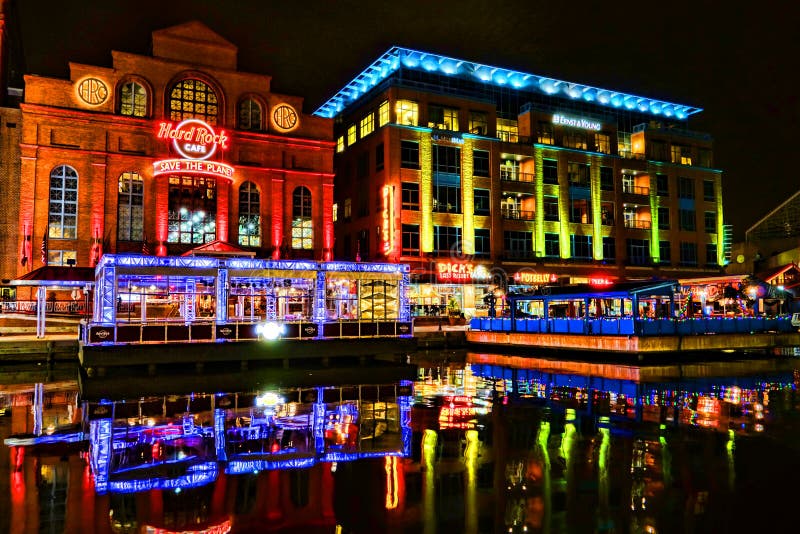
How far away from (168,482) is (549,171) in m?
60.4

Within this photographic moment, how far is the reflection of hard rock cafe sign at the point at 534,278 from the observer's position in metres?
61.8

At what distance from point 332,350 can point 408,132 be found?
3231 cm

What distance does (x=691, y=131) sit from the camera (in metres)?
77.8

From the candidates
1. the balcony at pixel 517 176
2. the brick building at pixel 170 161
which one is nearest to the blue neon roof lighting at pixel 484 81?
the balcony at pixel 517 176

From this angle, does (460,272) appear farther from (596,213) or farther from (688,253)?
(688,253)

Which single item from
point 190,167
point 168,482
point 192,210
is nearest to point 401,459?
point 168,482

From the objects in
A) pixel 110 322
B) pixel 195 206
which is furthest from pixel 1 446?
pixel 195 206

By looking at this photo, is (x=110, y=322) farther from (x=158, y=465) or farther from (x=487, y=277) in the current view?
(x=487, y=277)

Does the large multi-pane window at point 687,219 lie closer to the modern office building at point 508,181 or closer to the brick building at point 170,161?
the modern office building at point 508,181

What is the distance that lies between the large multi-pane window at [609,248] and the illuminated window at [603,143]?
1022 centimetres

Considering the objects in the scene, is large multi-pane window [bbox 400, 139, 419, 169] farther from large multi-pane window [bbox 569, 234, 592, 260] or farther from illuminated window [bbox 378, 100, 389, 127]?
large multi-pane window [bbox 569, 234, 592, 260]

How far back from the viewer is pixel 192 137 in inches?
1795

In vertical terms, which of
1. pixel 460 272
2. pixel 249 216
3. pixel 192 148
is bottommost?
pixel 460 272

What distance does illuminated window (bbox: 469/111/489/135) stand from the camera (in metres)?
63.2
